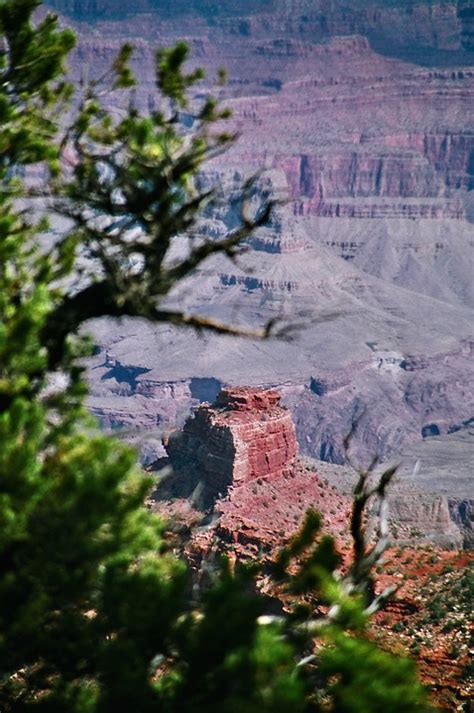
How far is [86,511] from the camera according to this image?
8641mm

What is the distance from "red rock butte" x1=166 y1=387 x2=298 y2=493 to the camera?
35.5 meters

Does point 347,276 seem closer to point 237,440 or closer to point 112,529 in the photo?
point 237,440

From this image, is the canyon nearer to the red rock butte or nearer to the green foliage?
the red rock butte

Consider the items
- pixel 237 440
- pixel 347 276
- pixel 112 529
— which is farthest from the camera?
pixel 347 276

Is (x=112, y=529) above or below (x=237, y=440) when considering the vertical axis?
above

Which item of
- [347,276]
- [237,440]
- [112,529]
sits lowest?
[347,276]

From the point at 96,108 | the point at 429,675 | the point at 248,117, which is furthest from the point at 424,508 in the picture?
the point at 248,117

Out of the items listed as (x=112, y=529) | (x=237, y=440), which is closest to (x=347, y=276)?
(x=237, y=440)

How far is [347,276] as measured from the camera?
505 ft

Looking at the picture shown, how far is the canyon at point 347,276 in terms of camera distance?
11900 cm

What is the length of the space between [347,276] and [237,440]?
120 metres

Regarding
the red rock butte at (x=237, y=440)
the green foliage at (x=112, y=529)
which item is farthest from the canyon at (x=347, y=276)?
the green foliage at (x=112, y=529)

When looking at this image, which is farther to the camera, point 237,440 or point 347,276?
point 347,276

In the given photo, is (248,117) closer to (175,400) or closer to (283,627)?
(175,400)
